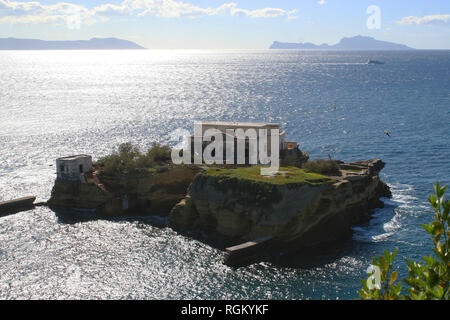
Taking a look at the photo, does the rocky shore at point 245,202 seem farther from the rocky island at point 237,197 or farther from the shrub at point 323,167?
→ the shrub at point 323,167

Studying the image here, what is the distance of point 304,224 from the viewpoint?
4819 centimetres

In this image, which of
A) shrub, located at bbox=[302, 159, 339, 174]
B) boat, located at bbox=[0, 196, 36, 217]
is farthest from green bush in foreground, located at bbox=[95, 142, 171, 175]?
shrub, located at bbox=[302, 159, 339, 174]

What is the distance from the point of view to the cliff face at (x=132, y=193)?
5894 centimetres

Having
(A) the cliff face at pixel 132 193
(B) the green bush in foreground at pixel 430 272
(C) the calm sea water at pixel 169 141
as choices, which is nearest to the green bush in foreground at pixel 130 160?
(A) the cliff face at pixel 132 193

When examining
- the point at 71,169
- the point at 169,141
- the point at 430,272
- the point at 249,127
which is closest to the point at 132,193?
the point at 71,169

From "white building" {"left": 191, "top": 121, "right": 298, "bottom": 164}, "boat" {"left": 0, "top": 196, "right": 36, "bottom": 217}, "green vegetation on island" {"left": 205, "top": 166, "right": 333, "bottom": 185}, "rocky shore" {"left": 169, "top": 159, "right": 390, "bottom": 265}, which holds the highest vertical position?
"white building" {"left": 191, "top": 121, "right": 298, "bottom": 164}

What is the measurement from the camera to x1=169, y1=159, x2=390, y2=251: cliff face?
156 ft

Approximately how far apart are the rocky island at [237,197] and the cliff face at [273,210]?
0.10m

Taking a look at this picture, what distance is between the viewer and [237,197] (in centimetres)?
4984

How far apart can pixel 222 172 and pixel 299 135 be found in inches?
1846

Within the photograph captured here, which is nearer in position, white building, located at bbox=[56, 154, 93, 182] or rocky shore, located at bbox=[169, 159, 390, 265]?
rocky shore, located at bbox=[169, 159, 390, 265]

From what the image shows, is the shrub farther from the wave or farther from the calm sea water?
the calm sea water

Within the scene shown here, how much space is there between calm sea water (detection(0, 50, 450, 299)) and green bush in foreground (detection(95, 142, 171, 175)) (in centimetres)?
823
